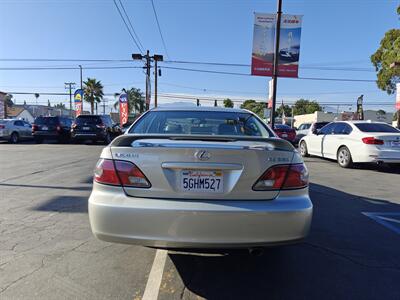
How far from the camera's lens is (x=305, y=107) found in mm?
121250

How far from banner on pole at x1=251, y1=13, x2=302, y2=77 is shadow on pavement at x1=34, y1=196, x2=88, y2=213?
36.9 ft

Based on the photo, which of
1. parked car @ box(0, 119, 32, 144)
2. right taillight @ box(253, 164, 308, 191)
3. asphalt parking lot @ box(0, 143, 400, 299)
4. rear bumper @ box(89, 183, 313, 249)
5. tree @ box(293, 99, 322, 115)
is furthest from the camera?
tree @ box(293, 99, 322, 115)

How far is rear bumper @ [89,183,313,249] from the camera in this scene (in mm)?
2980

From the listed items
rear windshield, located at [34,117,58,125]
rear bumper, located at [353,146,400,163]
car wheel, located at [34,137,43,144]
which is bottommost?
car wheel, located at [34,137,43,144]

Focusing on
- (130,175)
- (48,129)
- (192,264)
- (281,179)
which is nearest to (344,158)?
(192,264)

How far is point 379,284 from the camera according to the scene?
3.43 metres

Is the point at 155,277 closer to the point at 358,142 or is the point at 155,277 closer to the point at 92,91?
the point at 358,142

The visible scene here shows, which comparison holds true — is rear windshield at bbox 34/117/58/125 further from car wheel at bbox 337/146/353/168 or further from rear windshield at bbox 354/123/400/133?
rear windshield at bbox 354/123/400/133

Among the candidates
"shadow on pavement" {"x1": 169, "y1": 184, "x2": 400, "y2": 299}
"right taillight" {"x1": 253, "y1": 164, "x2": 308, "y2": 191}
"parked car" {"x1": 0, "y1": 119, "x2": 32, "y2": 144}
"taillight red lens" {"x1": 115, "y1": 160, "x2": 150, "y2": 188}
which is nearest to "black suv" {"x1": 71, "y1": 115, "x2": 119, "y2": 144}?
"parked car" {"x1": 0, "y1": 119, "x2": 32, "y2": 144}

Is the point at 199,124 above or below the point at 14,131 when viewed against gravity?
above

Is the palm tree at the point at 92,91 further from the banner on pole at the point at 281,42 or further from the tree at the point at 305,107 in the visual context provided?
the tree at the point at 305,107

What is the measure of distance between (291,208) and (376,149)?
8516mm

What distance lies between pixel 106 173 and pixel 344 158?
9.84 m

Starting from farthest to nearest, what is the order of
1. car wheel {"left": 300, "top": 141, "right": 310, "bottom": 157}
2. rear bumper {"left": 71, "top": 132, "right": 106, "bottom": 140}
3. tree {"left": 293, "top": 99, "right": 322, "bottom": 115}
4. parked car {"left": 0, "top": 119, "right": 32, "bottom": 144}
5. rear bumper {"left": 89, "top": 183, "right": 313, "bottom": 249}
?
tree {"left": 293, "top": 99, "right": 322, "bottom": 115} → parked car {"left": 0, "top": 119, "right": 32, "bottom": 144} → rear bumper {"left": 71, "top": 132, "right": 106, "bottom": 140} → car wheel {"left": 300, "top": 141, "right": 310, "bottom": 157} → rear bumper {"left": 89, "top": 183, "right": 313, "bottom": 249}
